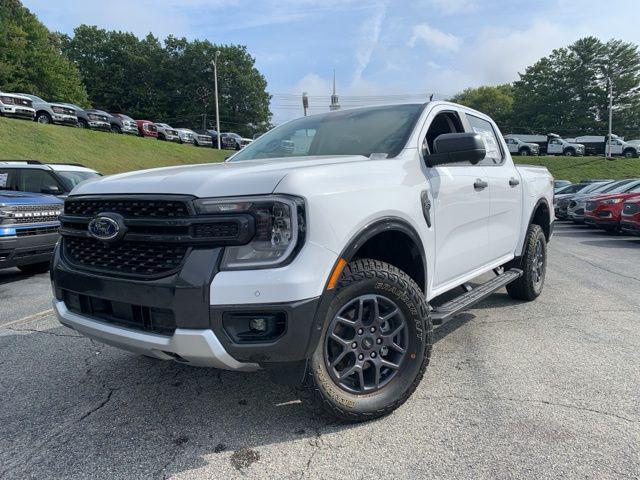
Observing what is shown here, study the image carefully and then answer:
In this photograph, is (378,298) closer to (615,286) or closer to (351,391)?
(351,391)

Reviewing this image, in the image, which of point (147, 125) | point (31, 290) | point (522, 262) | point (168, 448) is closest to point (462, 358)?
point (522, 262)

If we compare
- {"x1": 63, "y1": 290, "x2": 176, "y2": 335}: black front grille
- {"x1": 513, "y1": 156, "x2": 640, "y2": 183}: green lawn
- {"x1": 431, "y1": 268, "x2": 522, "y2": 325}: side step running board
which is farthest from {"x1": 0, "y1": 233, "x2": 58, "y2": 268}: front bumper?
{"x1": 513, "y1": 156, "x2": 640, "y2": 183}: green lawn

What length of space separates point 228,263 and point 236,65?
74.9m

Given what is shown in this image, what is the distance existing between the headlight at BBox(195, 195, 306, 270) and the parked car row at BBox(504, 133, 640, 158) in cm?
4417

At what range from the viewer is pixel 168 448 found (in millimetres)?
2439

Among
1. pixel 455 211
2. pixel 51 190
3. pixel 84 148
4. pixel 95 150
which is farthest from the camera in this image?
pixel 95 150

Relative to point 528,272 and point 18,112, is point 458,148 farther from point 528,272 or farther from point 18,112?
point 18,112

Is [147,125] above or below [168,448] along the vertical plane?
above

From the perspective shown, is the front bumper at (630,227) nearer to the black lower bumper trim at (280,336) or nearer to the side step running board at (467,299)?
the side step running board at (467,299)

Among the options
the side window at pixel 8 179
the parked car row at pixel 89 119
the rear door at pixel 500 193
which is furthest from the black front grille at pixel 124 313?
the parked car row at pixel 89 119

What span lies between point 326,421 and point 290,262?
1030 millimetres

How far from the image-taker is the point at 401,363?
110 inches

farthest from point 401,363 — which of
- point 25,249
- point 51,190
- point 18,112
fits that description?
point 18,112

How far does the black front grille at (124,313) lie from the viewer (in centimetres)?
228
